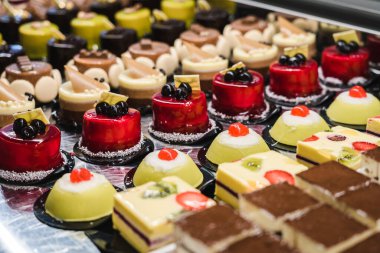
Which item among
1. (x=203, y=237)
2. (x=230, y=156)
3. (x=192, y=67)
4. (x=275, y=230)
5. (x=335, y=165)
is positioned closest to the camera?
(x=203, y=237)

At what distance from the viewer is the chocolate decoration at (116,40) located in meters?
5.88

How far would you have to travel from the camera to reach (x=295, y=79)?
16.4 ft

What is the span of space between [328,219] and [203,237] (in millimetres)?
527

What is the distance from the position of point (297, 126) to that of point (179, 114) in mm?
804

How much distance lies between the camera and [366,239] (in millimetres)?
2547

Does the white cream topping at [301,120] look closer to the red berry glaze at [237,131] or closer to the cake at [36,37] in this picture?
the red berry glaze at [237,131]

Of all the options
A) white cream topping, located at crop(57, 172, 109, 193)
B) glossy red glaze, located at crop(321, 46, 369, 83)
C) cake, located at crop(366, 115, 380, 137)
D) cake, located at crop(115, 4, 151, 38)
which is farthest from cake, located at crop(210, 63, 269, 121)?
cake, located at crop(115, 4, 151, 38)

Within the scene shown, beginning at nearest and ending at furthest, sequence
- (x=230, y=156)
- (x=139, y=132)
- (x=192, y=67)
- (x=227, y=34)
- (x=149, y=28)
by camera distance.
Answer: (x=230, y=156) < (x=139, y=132) < (x=192, y=67) < (x=227, y=34) < (x=149, y=28)

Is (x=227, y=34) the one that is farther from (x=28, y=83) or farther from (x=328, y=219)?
(x=328, y=219)

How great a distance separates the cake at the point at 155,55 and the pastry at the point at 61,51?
1.53 feet

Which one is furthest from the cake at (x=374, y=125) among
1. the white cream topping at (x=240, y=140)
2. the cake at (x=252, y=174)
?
the cake at (x=252, y=174)

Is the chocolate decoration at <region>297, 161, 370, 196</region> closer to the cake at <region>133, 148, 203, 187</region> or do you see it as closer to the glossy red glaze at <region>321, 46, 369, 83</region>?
the cake at <region>133, 148, 203, 187</region>

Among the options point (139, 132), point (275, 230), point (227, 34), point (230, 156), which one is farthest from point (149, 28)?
point (275, 230)

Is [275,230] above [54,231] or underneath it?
above
